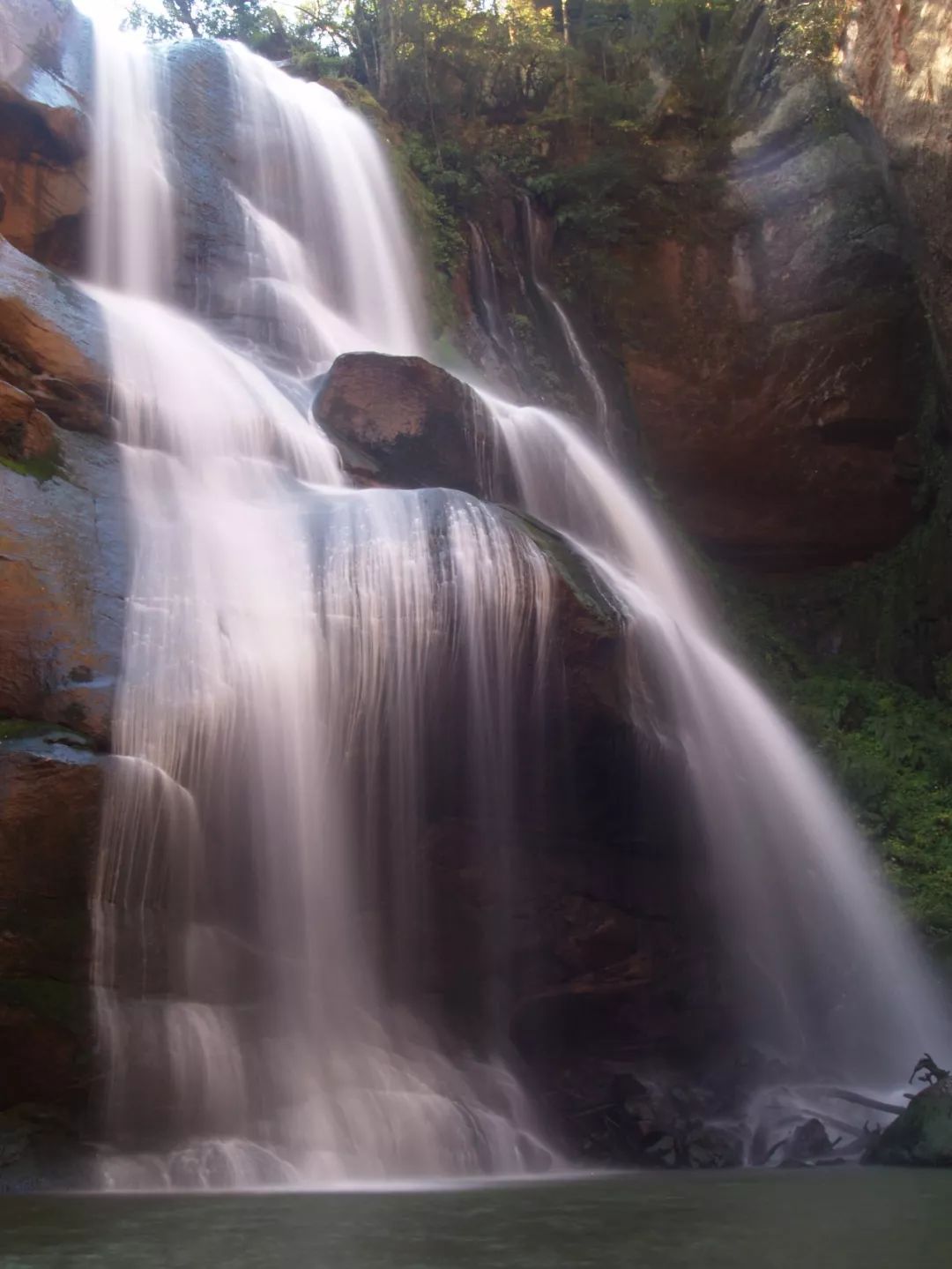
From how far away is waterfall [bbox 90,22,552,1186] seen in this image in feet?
20.9

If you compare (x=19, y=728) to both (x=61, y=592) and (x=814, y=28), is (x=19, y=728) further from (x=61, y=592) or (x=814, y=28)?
(x=814, y=28)

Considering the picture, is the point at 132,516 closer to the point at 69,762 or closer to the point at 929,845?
the point at 69,762

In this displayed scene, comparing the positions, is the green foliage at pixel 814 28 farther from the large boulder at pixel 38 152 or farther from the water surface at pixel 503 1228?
the water surface at pixel 503 1228

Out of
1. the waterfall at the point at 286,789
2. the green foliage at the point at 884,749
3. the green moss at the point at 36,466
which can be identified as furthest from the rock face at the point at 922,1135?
the green moss at the point at 36,466

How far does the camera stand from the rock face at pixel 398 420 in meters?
10.8

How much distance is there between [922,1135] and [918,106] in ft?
31.1

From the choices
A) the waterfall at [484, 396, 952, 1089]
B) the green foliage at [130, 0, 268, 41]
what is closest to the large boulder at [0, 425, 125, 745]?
the waterfall at [484, 396, 952, 1089]

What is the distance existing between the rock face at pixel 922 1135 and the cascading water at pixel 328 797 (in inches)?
91.2

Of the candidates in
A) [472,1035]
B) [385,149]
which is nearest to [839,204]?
[385,149]

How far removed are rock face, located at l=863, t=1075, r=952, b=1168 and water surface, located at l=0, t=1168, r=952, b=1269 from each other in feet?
4.10

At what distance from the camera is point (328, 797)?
7.70m

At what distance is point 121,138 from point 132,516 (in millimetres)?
8173

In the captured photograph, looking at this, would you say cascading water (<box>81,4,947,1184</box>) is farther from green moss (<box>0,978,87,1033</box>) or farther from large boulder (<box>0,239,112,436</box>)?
large boulder (<box>0,239,112,436</box>)

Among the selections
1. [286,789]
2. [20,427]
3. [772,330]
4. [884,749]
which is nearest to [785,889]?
[884,749]
